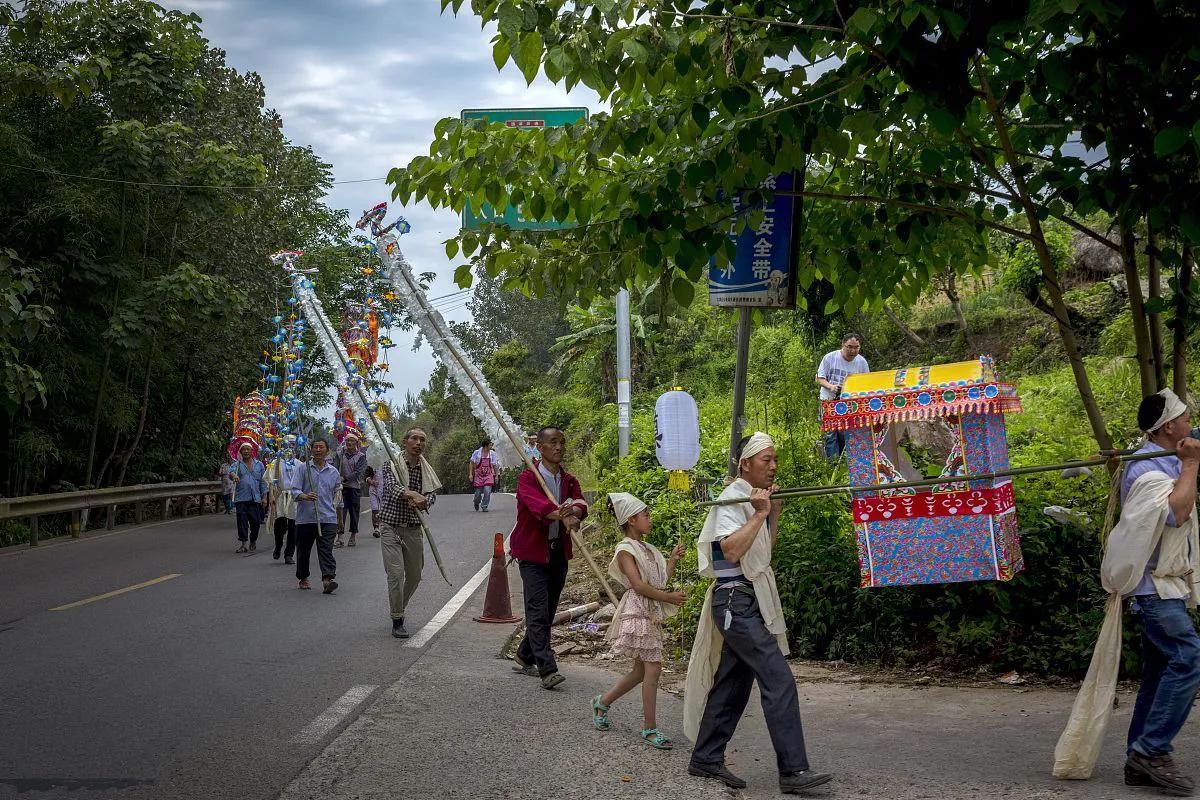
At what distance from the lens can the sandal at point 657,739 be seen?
22.1 ft

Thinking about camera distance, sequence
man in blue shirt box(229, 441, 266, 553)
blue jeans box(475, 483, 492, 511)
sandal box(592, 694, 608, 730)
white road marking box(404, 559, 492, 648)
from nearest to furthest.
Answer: sandal box(592, 694, 608, 730) < white road marking box(404, 559, 492, 648) < man in blue shirt box(229, 441, 266, 553) < blue jeans box(475, 483, 492, 511)

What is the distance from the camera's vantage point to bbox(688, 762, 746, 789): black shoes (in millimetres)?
5855

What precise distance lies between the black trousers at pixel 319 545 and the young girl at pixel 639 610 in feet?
24.0

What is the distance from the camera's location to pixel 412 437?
11.4 meters

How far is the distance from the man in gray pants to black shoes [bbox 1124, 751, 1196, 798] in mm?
6990

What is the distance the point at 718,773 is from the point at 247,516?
→ 48.6ft

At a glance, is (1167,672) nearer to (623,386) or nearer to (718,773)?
(718,773)

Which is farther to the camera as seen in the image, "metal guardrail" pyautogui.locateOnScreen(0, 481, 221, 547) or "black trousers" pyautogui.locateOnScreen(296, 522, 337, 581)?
"metal guardrail" pyautogui.locateOnScreen(0, 481, 221, 547)

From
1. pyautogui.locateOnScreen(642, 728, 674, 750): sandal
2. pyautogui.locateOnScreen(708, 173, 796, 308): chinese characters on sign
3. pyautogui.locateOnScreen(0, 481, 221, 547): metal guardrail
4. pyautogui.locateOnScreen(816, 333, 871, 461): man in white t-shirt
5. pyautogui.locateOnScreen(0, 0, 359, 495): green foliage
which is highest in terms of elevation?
pyautogui.locateOnScreen(0, 0, 359, 495): green foliage

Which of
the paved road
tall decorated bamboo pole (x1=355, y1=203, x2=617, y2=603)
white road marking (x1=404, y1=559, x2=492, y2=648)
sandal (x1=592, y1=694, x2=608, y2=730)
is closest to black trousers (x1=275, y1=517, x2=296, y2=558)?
the paved road

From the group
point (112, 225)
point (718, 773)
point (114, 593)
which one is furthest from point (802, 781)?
point (112, 225)

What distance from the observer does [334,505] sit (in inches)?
560

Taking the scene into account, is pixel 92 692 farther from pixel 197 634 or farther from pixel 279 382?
pixel 279 382

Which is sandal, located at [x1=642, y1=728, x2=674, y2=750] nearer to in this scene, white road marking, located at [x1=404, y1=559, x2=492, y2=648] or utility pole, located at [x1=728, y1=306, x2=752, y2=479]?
utility pole, located at [x1=728, y1=306, x2=752, y2=479]
